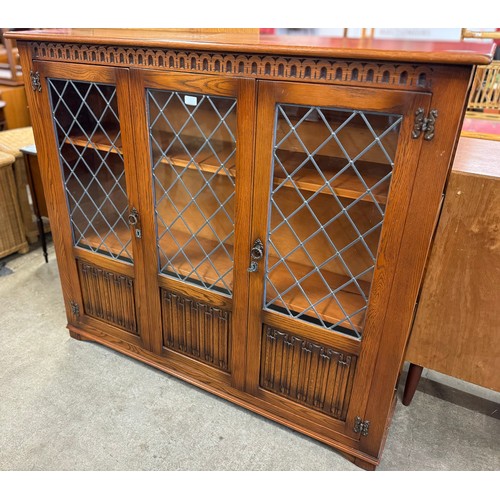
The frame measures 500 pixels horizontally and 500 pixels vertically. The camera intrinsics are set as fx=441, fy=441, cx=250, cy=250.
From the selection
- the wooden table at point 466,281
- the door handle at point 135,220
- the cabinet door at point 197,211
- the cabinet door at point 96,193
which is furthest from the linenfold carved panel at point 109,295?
the wooden table at point 466,281

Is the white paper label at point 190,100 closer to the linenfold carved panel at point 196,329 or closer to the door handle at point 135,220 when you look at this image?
the door handle at point 135,220

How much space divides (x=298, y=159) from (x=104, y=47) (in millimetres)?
680

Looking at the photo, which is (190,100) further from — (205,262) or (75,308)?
(75,308)

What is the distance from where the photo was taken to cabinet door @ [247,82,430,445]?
3.57ft

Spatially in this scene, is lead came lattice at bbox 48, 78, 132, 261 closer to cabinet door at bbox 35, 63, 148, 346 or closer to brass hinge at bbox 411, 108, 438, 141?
cabinet door at bbox 35, 63, 148, 346

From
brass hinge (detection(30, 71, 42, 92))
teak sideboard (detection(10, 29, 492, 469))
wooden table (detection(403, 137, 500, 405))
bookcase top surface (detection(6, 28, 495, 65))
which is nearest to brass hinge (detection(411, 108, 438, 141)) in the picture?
teak sideboard (detection(10, 29, 492, 469))

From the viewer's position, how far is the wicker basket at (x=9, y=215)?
7.61 feet

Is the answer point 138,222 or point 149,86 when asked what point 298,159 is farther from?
point 138,222

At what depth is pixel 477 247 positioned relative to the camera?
4.00ft

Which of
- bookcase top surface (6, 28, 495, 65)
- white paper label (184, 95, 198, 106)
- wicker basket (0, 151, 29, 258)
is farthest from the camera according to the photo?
wicker basket (0, 151, 29, 258)

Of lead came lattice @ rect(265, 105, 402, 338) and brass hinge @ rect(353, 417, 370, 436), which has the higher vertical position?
lead came lattice @ rect(265, 105, 402, 338)

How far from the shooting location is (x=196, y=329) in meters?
1.62

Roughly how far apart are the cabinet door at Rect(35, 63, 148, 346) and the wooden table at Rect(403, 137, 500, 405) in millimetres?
985

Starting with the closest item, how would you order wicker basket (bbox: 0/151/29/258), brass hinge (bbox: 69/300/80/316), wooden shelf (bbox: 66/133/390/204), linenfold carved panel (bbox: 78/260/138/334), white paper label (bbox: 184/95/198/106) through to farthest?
1. wooden shelf (bbox: 66/133/390/204)
2. white paper label (bbox: 184/95/198/106)
3. linenfold carved panel (bbox: 78/260/138/334)
4. brass hinge (bbox: 69/300/80/316)
5. wicker basket (bbox: 0/151/29/258)
